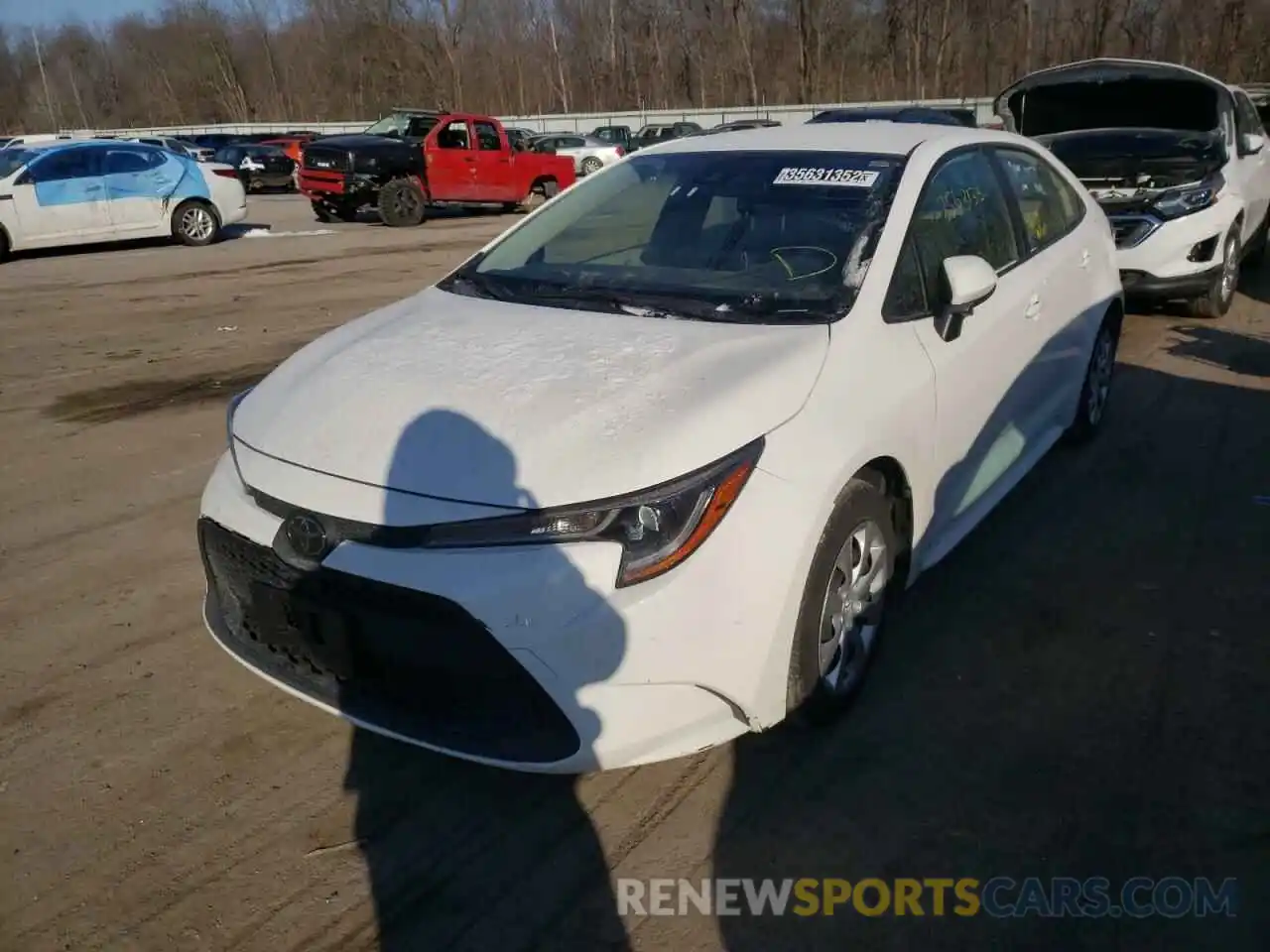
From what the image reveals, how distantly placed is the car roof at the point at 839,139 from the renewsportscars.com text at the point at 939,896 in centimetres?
250

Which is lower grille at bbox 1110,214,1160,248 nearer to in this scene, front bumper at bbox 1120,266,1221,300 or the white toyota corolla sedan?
front bumper at bbox 1120,266,1221,300

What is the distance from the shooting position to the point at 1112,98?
10359mm

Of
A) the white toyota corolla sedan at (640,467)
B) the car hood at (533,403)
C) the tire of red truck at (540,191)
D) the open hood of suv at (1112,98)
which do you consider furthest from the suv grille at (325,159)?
the car hood at (533,403)

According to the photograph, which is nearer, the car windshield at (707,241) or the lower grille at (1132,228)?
the car windshield at (707,241)

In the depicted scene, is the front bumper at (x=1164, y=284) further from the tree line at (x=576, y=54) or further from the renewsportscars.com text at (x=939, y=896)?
the tree line at (x=576, y=54)

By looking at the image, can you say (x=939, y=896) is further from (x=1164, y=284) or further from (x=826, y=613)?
(x=1164, y=284)

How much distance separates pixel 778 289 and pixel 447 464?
1.33 m

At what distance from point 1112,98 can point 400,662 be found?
10.3 meters

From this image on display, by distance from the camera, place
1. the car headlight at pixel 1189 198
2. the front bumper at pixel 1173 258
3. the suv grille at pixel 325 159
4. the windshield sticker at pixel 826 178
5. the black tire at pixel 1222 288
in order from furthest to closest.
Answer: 1. the suv grille at pixel 325 159
2. the black tire at pixel 1222 288
3. the car headlight at pixel 1189 198
4. the front bumper at pixel 1173 258
5. the windshield sticker at pixel 826 178

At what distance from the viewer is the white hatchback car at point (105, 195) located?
47.1ft

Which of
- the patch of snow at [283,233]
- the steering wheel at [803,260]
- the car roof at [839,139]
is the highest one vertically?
the car roof at [839,139]

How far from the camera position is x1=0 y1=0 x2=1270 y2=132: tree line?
50.5 m

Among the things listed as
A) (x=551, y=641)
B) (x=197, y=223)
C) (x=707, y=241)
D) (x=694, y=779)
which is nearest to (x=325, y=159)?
(x=197, y=223)

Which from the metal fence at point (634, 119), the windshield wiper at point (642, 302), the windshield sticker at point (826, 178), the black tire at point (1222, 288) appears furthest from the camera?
the metal fence at point (634, 119)
